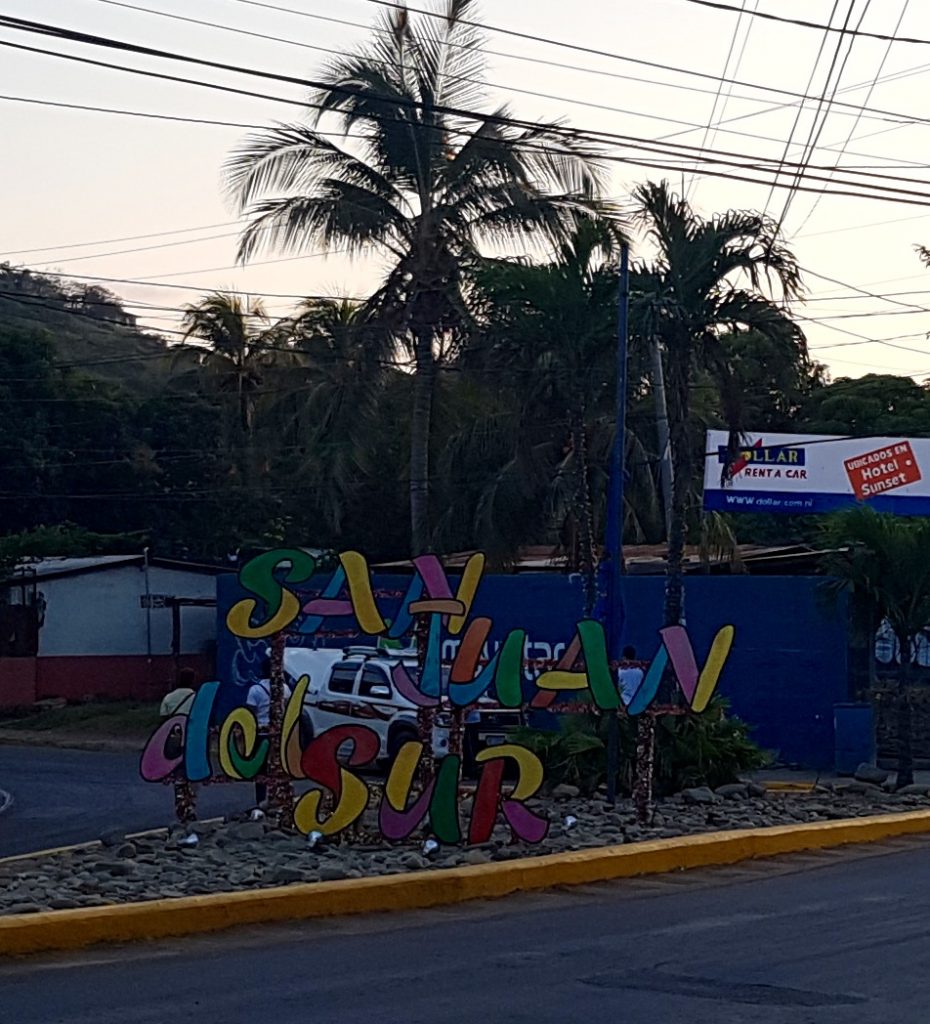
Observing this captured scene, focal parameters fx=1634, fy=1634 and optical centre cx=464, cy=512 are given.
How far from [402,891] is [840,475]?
74.1 ft

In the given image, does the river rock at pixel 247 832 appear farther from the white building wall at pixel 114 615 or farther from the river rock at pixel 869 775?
the white building wall at pixel 114 615

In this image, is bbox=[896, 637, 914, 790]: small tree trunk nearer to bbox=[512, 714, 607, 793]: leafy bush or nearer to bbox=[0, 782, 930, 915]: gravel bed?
bbox=[0, 782, 930, 915]: gravel bed

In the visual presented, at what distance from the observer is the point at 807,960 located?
9.48 m

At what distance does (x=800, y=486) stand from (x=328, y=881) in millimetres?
22092

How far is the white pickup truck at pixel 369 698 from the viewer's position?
906 inches

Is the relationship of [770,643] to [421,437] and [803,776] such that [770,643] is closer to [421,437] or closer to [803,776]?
[803,776]

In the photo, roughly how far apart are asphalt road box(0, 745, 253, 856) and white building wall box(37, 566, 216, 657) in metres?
9.69

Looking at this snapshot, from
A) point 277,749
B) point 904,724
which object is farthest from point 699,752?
point 277,749

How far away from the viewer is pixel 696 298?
19.4 metres

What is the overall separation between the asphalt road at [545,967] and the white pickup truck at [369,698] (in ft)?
34.6

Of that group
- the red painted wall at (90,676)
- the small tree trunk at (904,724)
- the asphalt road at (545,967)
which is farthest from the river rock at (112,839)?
the red painted wall at (90,676)

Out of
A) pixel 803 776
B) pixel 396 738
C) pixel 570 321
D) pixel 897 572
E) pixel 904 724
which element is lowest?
pixel 803 776

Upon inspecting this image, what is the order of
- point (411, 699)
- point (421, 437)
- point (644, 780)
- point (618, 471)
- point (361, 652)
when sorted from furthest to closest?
1. point (421, 437)
2. point (361, 652)
3. point (618, 471)
4. point (644, 780)
5. point (411, 699)

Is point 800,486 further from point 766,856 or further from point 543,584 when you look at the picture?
point 766,856
